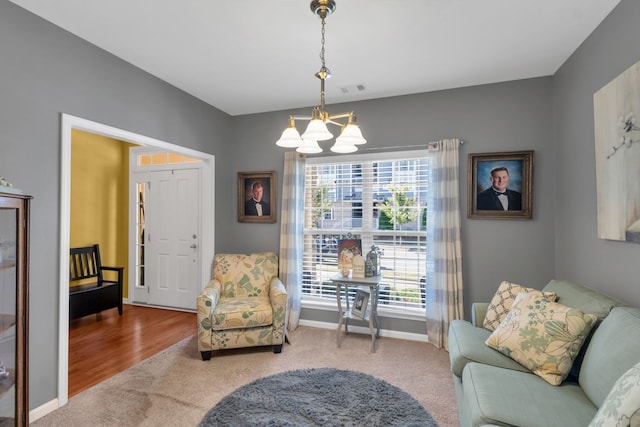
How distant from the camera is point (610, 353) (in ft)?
4.80

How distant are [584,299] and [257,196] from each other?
3318 mm

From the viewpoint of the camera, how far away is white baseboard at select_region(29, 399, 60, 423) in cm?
205

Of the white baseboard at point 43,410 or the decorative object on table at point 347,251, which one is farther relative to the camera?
the decorative object on table at point 347,251

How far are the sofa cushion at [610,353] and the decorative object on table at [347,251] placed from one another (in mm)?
2065

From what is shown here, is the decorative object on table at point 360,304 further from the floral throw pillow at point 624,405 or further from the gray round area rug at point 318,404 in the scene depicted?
the floral throw pillow at point 624,405

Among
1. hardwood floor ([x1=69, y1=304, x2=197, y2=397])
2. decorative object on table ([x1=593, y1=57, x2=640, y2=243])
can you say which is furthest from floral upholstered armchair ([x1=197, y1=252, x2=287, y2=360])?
decorative object on table ([x1=593, y1=57, x2=640, y2=243])

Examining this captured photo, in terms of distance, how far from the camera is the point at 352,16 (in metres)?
2.12

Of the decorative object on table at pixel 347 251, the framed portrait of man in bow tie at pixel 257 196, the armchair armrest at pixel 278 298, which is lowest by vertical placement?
the armchair armrest at pixel 278 298

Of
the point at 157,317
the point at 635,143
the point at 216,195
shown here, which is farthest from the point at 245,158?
the point at 635,143

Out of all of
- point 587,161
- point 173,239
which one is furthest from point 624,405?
point 173,239

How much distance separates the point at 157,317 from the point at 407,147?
379 centimetres

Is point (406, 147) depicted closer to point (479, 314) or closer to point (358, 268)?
point (358, 268)

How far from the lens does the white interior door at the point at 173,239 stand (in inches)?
171

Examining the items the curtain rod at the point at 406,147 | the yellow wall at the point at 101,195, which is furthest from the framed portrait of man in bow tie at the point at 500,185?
the yellow wall at the point at 101,195
